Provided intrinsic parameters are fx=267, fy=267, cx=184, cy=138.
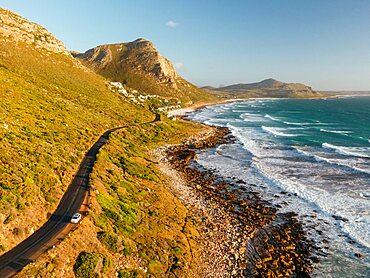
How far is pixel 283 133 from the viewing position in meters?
96.6

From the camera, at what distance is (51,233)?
70.1 ft

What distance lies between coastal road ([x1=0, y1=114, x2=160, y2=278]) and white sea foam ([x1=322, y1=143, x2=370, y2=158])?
64.4 metres

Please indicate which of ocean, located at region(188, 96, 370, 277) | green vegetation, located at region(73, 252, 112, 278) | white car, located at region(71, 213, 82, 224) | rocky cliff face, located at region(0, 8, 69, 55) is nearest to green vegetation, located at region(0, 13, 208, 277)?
green vegetation, located at region(73, 252, 112, 278)

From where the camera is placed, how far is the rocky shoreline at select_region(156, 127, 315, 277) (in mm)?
26000

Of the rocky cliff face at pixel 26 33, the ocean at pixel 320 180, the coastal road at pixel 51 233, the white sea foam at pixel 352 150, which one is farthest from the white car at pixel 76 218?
the rocky cliff face at pixel 26 33

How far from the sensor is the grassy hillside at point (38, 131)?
22.6 metres

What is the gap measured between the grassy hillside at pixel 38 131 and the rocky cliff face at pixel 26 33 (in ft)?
17.6

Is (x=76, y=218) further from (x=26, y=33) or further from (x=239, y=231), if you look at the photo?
(x=26, y=33)

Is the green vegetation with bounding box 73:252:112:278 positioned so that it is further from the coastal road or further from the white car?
the white car

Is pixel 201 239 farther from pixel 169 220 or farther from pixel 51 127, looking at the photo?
pixel 51 127

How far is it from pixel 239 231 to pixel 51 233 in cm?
2047

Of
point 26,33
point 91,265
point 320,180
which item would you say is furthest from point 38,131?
point 26,33

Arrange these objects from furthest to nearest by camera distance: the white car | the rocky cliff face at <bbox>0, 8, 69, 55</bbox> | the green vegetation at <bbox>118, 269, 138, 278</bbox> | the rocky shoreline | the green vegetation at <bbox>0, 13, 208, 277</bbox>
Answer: the rocky cliff face at <bbox>0, 8, 69, 55</bbox>, the rocky shoreline, the white car, the green vegetation at <bbox>0, 13, 208, 277</bbox>, the green vegetation at <bbox>118, 269, 138, 278</bbox>

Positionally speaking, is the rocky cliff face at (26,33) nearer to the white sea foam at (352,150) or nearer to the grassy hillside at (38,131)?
the grassy hillside at (38,131)
